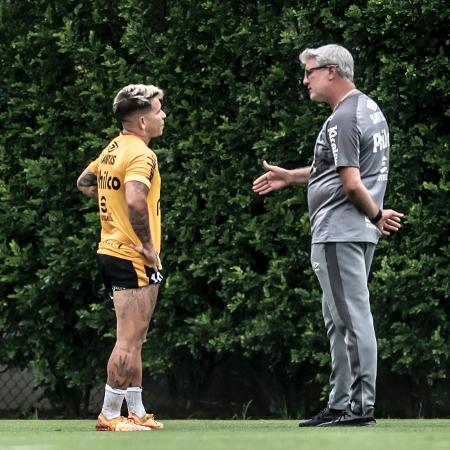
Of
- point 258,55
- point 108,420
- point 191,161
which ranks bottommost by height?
point 108,420

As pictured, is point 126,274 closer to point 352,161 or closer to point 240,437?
point 240,437

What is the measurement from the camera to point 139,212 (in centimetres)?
681

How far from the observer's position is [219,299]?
932 cm

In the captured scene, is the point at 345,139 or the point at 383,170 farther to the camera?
the point at 383,170

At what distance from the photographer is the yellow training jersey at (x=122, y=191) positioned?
6914mm

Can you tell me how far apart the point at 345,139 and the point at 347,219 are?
1.38ft

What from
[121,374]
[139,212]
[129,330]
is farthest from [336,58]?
[121,374]

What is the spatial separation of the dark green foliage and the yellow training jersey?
196 centimetres

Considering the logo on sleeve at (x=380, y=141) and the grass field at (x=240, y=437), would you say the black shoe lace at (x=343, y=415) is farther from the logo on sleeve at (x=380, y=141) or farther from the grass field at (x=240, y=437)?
the logo on sleeve at (x=380, y=141)

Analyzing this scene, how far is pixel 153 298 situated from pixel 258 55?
2.51 metres

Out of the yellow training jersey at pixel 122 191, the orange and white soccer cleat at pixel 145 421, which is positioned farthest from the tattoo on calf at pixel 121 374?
the yellow training jersey at pixel 122 191

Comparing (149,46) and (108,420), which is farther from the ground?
(149,46)

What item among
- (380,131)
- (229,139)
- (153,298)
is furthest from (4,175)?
(380,131)

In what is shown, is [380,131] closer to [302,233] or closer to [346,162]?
[346,162]
